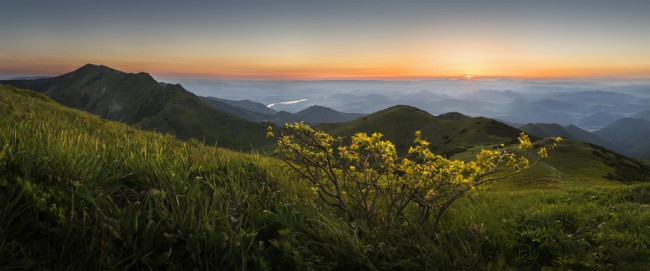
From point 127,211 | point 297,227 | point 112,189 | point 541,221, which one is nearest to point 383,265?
point 297,227

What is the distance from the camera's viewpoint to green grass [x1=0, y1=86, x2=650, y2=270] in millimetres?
3840

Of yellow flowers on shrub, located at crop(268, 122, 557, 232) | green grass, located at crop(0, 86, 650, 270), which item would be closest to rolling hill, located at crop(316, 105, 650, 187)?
yellow flowers on shrub, located at crop(268, 122, 557, 232)

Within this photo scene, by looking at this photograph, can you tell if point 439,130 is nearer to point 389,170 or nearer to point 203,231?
point 389,170

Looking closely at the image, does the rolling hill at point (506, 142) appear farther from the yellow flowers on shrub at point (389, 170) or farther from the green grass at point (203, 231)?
the green grass at point (203, 231)

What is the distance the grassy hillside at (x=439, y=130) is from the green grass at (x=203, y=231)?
227 ft

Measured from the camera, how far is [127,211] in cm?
423

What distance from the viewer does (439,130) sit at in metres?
148

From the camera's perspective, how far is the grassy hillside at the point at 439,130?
114 m

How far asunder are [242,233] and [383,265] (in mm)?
1963

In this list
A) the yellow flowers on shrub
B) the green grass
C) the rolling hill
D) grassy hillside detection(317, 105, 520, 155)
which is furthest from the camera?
grassy hillside detection(317, 105, 520, 155)

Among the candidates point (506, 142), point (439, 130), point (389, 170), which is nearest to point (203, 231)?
point (389, 170)

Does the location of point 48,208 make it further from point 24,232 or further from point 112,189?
point 112,189

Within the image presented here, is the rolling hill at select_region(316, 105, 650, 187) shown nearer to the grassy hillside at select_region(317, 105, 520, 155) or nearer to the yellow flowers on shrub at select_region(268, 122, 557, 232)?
the grassy hillside at select_region(317, 105, 520, 155)

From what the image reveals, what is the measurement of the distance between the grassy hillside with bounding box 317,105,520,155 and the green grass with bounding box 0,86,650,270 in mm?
69062
